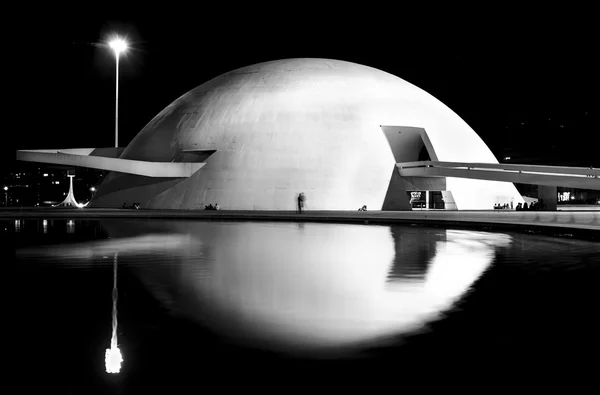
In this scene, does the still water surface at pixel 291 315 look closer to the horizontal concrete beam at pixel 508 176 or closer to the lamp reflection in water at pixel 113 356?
the lamp reflection in water at pixel 113 356

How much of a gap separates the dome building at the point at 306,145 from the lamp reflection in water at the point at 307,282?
65.4 feet

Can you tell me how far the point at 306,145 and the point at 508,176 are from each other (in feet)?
38.2

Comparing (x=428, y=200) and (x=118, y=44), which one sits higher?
(x=118, y=44)

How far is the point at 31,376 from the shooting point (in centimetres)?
495

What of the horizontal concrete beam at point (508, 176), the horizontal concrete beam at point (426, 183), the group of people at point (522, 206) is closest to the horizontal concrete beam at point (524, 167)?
the horizontal concrete beam at point (508, 176)

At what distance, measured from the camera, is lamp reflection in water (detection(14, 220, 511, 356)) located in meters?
6.68

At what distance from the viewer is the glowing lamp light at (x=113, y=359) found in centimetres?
513

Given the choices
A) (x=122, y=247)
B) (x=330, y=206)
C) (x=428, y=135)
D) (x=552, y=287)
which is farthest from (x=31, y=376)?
(x=428, y=135)

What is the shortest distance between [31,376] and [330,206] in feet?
113

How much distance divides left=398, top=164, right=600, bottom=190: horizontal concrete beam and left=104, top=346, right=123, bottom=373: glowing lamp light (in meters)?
30.3

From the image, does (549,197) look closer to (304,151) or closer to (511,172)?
(511,172)


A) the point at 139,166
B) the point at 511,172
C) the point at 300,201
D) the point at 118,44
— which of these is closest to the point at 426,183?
the point at 511,172

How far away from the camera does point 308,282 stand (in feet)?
33.6

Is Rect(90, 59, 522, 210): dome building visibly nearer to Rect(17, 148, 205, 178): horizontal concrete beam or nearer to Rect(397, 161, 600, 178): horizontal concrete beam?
Rect(17, 148, 205, 178): horizontal concrete beam
